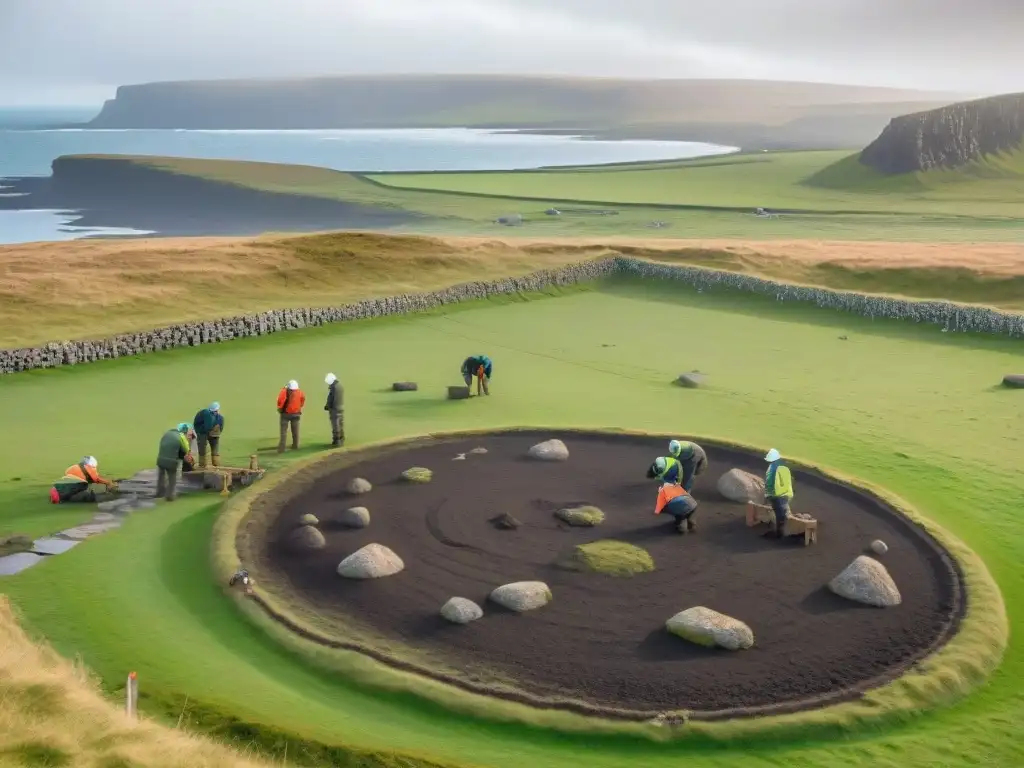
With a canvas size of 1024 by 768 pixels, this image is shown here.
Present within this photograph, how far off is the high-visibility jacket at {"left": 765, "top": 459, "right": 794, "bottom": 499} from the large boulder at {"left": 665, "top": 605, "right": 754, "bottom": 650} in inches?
167

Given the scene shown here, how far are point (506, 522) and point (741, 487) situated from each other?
537 centimetres

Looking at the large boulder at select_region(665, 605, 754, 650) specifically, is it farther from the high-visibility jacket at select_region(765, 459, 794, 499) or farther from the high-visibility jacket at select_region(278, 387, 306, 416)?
the high-visibility jacket at select_region(278, 387, 306, 416)

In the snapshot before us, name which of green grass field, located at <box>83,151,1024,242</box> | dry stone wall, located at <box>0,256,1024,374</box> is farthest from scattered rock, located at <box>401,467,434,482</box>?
green grass field, located at <box>83,151,1024,242</box>

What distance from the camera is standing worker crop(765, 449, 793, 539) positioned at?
2062 centimetres

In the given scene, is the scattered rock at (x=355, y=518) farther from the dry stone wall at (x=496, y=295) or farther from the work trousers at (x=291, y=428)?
the dry stone wall at (x=496, y=295)

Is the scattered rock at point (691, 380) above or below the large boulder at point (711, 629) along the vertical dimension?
above

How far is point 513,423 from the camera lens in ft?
97.1

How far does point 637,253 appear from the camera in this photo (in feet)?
201

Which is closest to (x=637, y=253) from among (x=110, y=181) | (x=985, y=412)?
(x=985, y=412)

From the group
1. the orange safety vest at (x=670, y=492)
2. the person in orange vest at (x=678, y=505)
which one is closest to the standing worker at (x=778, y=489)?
the person in orange vest at (x=678, y=505)

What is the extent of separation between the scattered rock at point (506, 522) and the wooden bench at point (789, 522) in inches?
184

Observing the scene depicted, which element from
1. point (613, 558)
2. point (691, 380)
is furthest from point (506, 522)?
point (691, 380)

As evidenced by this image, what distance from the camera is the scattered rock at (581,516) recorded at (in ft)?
70.6

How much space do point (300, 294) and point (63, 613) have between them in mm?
33654
